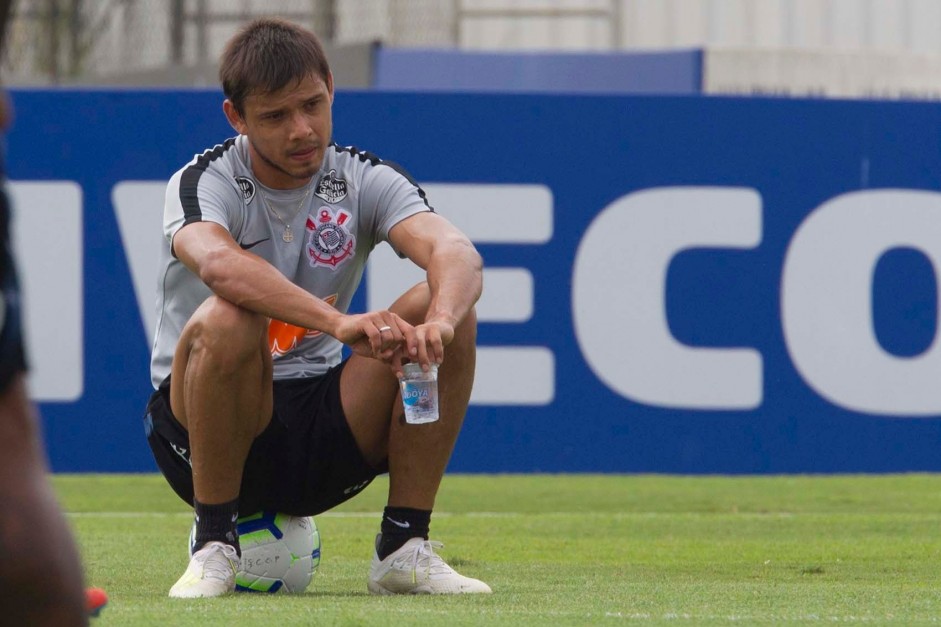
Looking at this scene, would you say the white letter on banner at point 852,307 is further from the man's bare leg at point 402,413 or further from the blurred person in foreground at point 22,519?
the blurred person in foreground at point 22,519

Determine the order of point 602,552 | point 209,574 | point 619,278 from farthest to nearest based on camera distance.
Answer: point 619,278 < point 602,552 < point 209,574

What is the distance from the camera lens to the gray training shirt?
3559 millimetres

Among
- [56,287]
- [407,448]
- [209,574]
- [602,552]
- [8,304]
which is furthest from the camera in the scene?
[56,287]

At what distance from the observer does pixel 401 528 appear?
3.46 m

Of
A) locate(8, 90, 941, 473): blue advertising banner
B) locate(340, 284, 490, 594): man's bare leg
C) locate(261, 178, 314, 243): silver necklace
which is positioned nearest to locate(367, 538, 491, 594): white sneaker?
locate(340, 284, 490, 594): man's bare leg

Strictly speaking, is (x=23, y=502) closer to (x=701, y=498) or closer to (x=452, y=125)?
(x=701, y=498)

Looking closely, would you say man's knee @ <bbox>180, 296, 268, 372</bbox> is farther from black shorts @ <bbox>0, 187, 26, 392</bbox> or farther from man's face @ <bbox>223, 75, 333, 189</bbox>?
black shorts @ <bbox>0, 187, 26, 392</bbox>

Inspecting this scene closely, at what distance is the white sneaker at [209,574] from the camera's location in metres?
3.26

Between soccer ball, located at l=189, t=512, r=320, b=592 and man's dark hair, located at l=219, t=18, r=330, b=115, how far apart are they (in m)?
0.89

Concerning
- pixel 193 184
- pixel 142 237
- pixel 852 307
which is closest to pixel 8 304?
pixel 193 184

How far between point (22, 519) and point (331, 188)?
2111 millimetres

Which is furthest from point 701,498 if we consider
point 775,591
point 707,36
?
point 707,36

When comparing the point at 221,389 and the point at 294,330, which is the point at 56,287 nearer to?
the point at 294,330

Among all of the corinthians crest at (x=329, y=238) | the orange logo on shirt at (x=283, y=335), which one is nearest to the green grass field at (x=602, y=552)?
the orange logo on shirt at (x=283, y=335)
